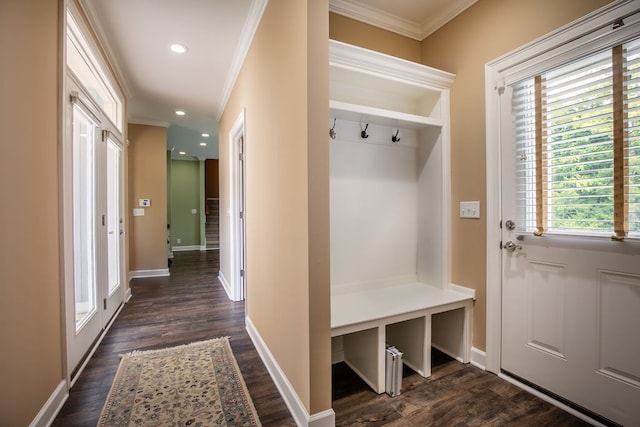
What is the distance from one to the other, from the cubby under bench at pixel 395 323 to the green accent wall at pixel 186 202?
730cm

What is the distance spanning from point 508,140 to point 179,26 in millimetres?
2669

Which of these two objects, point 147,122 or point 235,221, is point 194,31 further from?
point 147,122

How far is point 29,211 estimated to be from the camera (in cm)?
144

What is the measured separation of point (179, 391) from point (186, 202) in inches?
287

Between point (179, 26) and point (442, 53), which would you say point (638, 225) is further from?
point (179, 26)

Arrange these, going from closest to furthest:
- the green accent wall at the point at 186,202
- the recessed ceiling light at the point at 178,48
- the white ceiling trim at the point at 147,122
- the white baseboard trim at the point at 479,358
Result: 1. the white baseboard trim at the point at 479,358
2. the recessed ceiling light at the point at 178,48
3. the white ceiling trim at the point at 147,122
4. the green accent wall at the point at 186,202

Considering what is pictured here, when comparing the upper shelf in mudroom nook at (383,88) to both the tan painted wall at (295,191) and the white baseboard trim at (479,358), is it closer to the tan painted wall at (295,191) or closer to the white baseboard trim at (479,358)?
the tan painted wall at (295,191)

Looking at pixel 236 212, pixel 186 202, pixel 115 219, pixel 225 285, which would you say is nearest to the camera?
pixel 115 219

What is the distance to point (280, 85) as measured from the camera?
1.80 meters

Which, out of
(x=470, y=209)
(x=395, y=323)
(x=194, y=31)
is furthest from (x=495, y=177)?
(x=194, y=31)

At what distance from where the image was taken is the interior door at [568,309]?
4.71ft

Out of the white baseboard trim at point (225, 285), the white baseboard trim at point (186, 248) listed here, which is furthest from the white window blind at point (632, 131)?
the white baseboard trim at point (186, 248)

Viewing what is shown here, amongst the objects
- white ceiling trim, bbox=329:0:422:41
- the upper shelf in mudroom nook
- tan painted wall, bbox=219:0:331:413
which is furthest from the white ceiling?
the upper shelf in mudroom nook

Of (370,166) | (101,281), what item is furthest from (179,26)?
(101,281)
